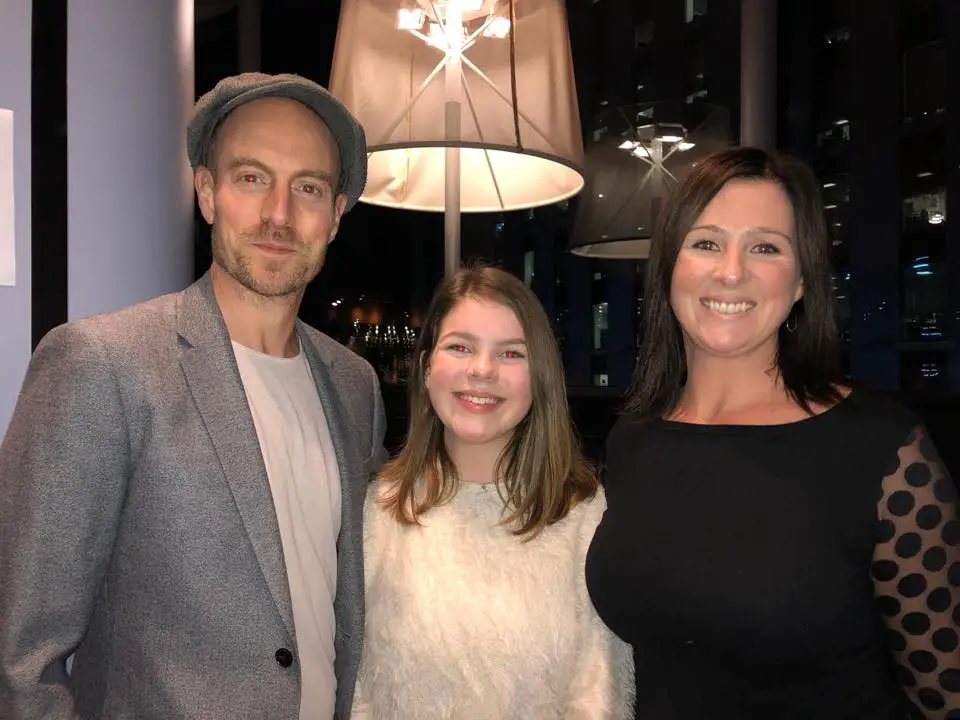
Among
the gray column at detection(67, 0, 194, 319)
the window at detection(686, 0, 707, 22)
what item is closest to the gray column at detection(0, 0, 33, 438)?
the gray column at detection(67, 0, 194, 319)

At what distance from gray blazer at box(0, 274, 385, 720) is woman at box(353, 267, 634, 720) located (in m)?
0.31

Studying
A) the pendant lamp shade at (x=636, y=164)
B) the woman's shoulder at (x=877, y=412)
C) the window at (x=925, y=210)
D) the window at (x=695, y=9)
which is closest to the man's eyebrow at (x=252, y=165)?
the woman's shoulder at (x=877, y=412)

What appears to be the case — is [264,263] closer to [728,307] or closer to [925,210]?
[728,307]

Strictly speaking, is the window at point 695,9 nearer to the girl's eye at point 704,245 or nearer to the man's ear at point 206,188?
the girl's eye at point 704,245

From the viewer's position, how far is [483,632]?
1.55 meters

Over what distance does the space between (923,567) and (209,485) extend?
4.06 feet

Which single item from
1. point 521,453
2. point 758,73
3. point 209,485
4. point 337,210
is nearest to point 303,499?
point 209,485

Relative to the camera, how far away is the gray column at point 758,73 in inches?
173

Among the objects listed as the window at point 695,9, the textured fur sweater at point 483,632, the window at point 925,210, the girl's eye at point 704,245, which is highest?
the window at point 695,9

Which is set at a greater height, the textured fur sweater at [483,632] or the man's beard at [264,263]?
the man's beard at [264,263]

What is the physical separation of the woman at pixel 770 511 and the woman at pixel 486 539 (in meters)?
0.10

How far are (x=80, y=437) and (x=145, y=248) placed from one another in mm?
952

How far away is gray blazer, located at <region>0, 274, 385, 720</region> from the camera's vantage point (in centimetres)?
120

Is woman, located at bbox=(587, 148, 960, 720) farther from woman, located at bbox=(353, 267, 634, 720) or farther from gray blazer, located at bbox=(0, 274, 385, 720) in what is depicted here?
gray blazer, located at bbox=(0, 274, 385, 720)
